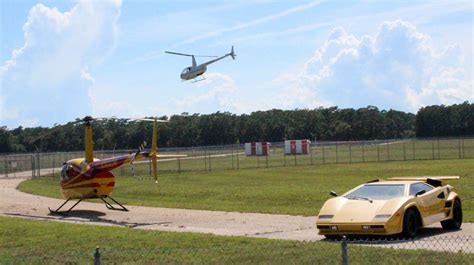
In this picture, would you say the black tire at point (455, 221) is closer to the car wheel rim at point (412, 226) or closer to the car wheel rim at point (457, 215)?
the car wheel rim at point (457, 215)

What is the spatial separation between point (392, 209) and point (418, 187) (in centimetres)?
153

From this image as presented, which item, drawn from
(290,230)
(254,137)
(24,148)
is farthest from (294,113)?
(290,230)

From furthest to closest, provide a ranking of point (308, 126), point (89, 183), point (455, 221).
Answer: point (308, 126) < point (89, 183) < point (455, 221)

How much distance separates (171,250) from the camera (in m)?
13.1

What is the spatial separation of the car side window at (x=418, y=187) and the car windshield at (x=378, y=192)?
0.20 meters

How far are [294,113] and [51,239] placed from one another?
171 m

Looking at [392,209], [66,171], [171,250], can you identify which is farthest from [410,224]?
[66,171]

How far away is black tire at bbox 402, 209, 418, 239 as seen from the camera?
48.7 feet

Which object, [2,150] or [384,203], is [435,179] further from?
[2,150]

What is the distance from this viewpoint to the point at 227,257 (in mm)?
12711

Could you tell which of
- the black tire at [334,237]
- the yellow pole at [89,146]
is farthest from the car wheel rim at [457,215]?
the yellow pole at [89,146]

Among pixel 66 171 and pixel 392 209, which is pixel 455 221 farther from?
pixel 66 171

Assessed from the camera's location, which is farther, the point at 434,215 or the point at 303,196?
the point at 303,196

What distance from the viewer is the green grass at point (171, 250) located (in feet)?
39.4
